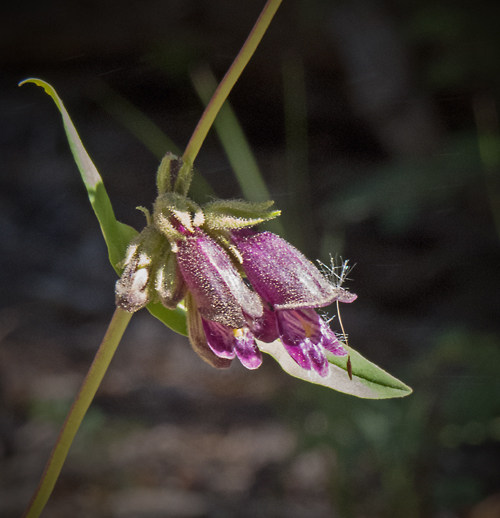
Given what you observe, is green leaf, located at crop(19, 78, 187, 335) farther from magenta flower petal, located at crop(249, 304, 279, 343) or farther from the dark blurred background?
the dark blurred background

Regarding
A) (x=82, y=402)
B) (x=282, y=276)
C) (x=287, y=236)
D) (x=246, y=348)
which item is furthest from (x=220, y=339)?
(x=287, y=236)

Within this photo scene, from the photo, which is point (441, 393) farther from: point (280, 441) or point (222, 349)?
point (222, 349)

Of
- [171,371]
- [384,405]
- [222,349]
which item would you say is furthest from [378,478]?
[222,349]

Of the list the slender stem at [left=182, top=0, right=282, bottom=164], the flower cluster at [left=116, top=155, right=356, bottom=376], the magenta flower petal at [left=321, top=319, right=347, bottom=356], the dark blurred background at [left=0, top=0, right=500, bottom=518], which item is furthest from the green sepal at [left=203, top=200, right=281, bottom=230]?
the dark blurred background at [left=0, top=0, right=500, bottom=518]

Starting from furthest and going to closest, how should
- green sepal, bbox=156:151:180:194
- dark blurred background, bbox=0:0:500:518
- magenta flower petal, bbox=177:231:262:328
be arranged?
1. dark blurred background, bbox=0:0:500:518
2. green sepal, bbox=156:151:180:194
3. magenta flower petal, bbox=177:231:262:328

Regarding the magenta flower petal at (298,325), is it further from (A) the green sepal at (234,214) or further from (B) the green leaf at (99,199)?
(B) the green leaf at (99,199)

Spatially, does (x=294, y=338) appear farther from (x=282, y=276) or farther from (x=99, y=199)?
(x=99, y=199)

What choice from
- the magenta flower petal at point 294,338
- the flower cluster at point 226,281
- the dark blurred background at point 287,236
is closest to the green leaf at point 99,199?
the flower cluster at point 226,281
